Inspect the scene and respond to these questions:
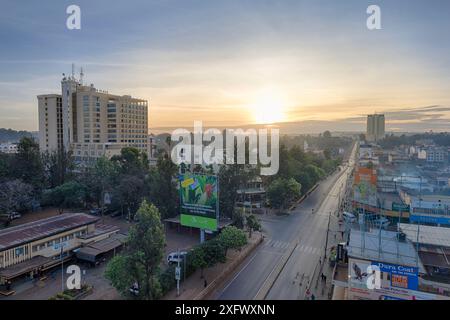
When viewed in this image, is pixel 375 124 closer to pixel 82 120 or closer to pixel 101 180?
pixel 82 120

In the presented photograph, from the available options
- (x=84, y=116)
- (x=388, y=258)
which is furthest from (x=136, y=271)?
(x=84, y=116)

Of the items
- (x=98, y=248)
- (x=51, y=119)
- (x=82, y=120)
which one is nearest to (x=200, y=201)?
(x=98, y=248)

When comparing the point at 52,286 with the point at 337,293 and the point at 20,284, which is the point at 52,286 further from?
the point at 337,293

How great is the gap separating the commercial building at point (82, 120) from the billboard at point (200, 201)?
2160cm

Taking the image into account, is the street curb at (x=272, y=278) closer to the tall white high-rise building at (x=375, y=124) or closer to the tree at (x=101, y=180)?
the tree at (x=101, y=180)

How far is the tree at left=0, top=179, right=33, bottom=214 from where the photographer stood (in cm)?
1479

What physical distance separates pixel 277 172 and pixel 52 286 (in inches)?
684

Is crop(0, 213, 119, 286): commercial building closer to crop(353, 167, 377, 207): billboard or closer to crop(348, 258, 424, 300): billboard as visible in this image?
crop(348, 258, 424, 300): billboard

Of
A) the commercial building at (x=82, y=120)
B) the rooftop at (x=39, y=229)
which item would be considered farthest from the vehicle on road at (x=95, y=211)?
the commercial building at (x=82, y=120)

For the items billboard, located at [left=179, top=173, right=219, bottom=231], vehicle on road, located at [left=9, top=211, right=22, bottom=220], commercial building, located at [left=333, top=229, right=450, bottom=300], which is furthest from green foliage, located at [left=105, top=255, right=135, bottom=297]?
vehicle on road, located at [left=9, top=211, right=22, bottom=220]

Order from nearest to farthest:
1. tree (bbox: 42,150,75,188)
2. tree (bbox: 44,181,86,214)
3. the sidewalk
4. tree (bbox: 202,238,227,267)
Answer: the sidewalk < tree (bbox: 202,238,227,267) < tree (bbox: 44,181,86,214) < tree (bbox: 42,150,75,188)

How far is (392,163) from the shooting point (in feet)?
106

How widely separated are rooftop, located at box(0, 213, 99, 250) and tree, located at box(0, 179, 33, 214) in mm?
3846

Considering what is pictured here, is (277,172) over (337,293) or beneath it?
over
